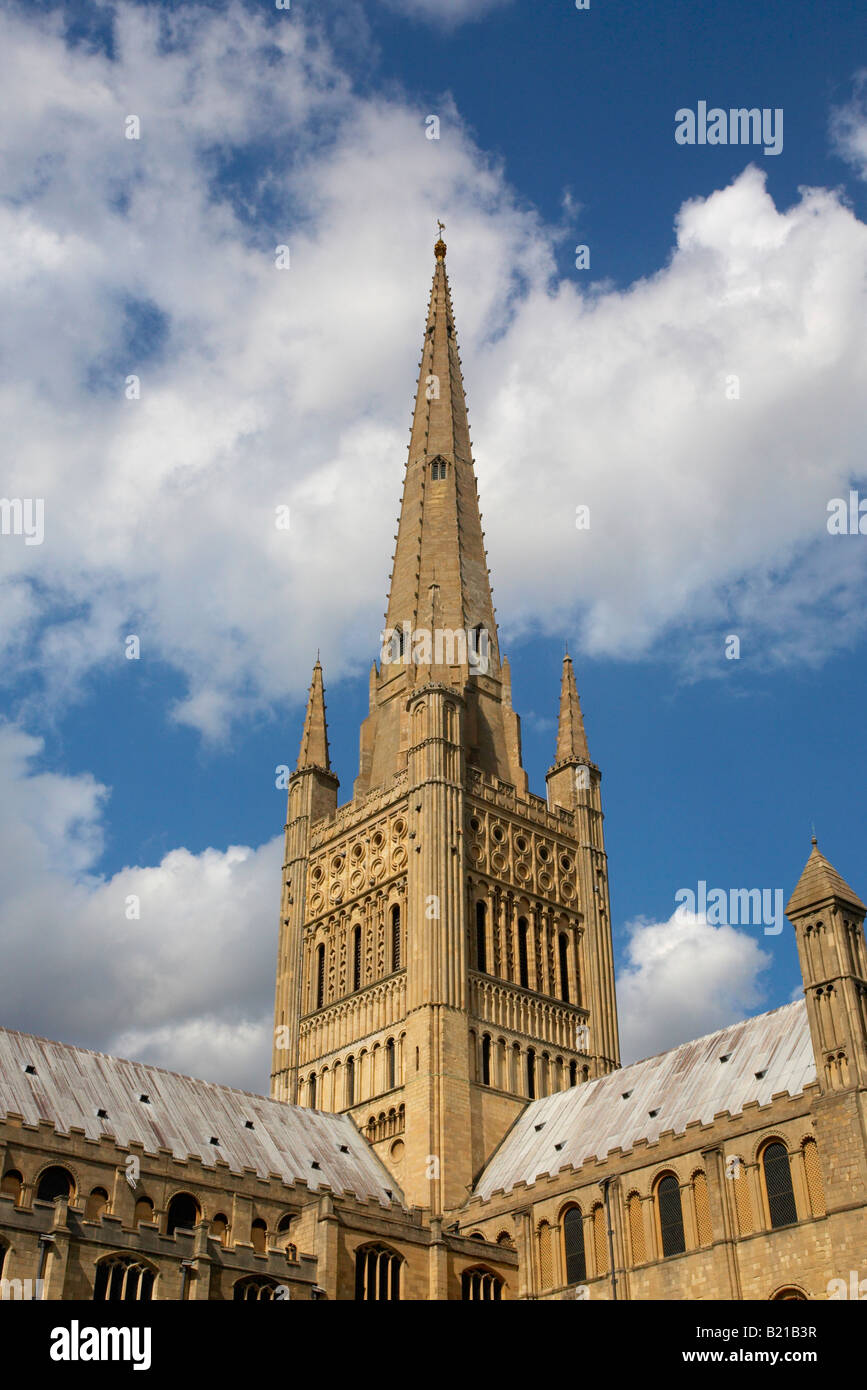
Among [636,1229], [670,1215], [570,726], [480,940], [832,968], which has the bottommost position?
[636,1229]

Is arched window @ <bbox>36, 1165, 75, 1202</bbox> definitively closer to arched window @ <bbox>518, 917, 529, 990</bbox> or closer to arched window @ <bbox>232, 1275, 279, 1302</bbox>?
arched window @ <bbox>232, 1275, 279, 1302</bbox>

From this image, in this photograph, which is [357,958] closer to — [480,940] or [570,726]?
[480,940]

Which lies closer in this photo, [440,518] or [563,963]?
[563,963]

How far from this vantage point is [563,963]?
71.7 m

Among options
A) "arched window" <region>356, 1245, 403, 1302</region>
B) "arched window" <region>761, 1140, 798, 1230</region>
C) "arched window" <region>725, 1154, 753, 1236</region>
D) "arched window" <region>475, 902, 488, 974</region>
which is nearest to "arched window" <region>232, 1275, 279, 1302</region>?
"arched window" <region>356, 1245, 403, 1302</region>

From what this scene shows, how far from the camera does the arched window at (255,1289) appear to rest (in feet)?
147

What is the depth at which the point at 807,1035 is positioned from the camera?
51688mm

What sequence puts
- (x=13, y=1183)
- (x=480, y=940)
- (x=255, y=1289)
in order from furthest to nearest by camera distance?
(x=480, y=940) < (x=13, y=1183) < (x=255, y=1289)

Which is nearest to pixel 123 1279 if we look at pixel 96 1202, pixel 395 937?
pixel 96 1202

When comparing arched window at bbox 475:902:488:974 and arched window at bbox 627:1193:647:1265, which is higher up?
arched window at bbox 475:902:488:974

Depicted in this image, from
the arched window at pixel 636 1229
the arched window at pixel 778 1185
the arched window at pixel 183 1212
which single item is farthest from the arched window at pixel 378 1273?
the arched window at pixel 778 1185

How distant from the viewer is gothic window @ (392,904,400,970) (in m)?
67.5

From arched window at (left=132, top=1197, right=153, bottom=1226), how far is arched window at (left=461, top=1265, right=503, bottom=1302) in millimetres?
12046

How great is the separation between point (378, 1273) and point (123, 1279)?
1223 centimetres
